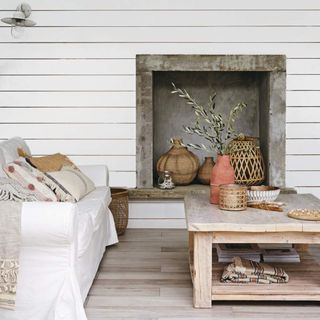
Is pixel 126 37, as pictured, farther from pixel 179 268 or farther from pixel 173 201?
pixel 179 268

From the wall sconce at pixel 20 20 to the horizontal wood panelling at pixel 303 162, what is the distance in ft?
8.34

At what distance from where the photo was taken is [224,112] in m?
5.46

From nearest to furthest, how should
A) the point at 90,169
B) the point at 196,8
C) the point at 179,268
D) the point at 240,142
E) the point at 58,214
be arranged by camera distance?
the point at 58,214 < the point at 179,268 < the point at 240,142 < the point at 90,169 < the point at 196,8

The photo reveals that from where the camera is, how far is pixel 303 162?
4.96m

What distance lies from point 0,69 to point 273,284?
122 inches

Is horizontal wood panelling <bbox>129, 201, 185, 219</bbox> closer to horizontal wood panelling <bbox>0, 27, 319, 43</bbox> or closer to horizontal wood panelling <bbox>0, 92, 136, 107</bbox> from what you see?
horizontal wood panelling <bbox>0, 92, 136, 107</bbox>

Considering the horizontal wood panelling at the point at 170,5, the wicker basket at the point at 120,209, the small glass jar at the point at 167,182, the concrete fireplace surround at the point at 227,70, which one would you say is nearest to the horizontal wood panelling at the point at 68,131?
the concrete fireplace surround at the point at 227,70

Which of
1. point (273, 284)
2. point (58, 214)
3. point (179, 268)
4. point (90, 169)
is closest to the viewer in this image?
point (58, 214)

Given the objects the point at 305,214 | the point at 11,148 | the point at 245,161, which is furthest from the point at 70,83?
the point at 305,214

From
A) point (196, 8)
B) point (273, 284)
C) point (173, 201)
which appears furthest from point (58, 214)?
point (196, 8)

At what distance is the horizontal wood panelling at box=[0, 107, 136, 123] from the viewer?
193 inches

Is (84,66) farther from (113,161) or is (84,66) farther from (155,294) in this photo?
(155,294)

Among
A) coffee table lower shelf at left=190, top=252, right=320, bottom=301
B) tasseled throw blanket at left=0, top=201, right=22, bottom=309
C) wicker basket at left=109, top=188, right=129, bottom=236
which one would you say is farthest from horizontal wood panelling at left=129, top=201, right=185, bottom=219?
tasseled throw blanket at left=0, top=201, right=22, bottom=309

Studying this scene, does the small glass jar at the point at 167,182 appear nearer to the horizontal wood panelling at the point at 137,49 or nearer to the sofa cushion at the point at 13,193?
the horizontal wood panelling at the point at 137,49
